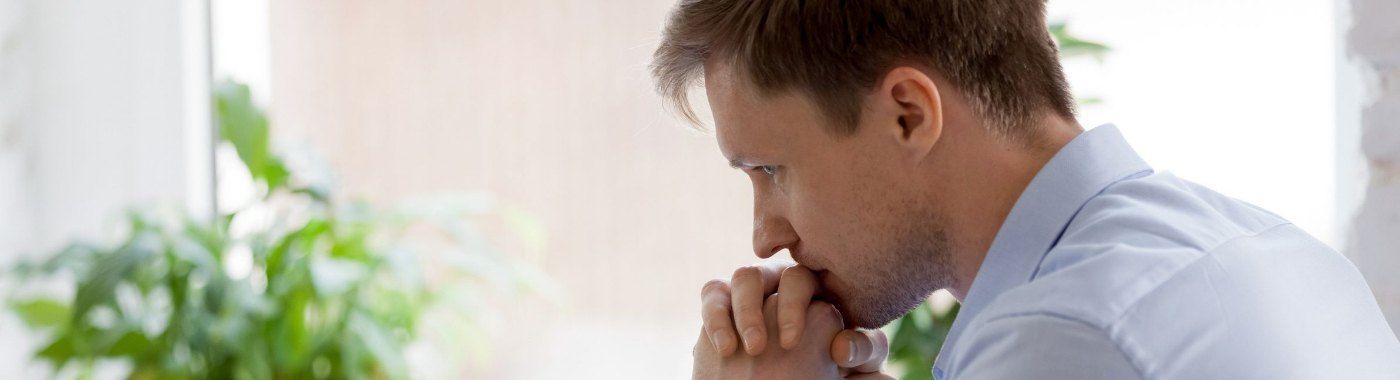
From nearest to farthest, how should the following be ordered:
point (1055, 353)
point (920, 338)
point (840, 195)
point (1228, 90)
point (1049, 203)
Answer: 1. point (1055, 353)
2. point (1049, 203)
3. point (840, 195)
4. point (920, 338)
5. point (1228, 90)

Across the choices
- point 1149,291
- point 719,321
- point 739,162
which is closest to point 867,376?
point 719,321

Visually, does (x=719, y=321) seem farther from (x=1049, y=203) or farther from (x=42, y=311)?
(x=42, y=311)

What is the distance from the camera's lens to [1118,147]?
0.83 m

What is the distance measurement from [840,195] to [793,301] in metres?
0.13

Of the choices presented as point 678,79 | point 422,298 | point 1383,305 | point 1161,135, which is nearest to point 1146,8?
point 1161,135

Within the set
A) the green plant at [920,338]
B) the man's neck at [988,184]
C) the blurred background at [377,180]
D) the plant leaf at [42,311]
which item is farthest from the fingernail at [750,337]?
the plant leaf at [42,311]

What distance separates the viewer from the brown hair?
86cm

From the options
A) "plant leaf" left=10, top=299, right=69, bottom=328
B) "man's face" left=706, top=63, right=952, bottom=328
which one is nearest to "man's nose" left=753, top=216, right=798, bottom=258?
"man's face" left=706, top=63, right=952, bottom=328

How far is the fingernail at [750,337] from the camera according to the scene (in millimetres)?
1013

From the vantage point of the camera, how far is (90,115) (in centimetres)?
282

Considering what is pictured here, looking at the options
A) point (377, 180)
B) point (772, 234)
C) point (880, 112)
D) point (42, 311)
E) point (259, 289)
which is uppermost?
point (880, 112)

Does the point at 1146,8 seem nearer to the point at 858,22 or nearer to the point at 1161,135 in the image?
the point at 1161,135

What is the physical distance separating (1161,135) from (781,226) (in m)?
1.23

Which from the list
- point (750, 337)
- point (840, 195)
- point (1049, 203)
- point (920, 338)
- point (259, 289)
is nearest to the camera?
point (1049, 203)
